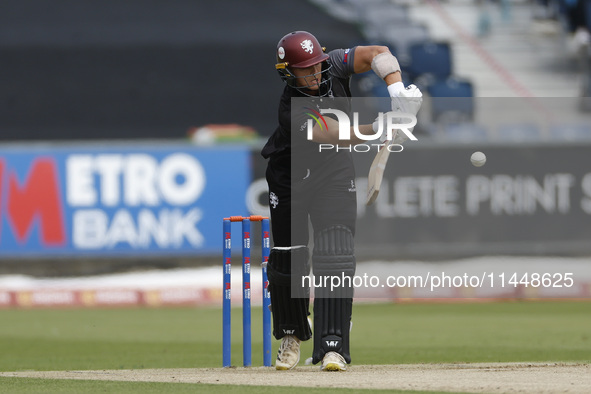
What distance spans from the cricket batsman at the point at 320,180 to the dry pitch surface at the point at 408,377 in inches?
11.9

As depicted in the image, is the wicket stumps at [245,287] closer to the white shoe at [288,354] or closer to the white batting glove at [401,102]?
the white shoe at [288,354]

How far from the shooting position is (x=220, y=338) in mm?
9453

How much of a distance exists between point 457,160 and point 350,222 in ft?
26.1

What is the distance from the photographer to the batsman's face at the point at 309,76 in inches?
212

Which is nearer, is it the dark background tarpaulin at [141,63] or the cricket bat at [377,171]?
the cricket bat at [377,171]

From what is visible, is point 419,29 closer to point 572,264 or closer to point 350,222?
point 572,264

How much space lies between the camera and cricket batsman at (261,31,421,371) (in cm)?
536

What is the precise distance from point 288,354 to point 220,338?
3.86 meters

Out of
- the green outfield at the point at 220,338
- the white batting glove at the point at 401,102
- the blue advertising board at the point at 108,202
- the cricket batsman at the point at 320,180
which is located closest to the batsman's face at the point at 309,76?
the cricket batsman at the point at 320,180

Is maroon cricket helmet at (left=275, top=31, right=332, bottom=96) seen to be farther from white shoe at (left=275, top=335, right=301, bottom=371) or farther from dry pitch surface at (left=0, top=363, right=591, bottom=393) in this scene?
dry pitch surface at (left=0, top=363, right=591, bottom=393)

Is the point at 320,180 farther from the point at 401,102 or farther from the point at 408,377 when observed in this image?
the point at 408,377

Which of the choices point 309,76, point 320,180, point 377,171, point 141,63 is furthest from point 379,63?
point 141,63

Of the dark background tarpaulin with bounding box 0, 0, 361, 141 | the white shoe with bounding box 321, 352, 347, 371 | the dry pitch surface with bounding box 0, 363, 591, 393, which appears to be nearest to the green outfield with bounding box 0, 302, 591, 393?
the dry pitch surface with bounding box 0, 363, 591, 393

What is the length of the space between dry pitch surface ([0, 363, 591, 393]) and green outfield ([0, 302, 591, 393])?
0.34 meters
